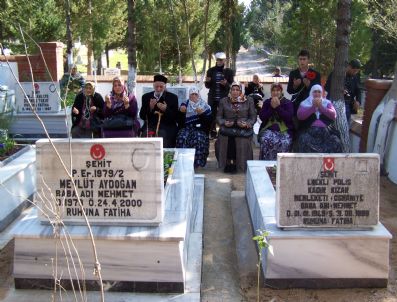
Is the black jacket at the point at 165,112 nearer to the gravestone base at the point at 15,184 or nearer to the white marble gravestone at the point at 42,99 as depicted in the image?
the gravestone base at the point at 15,184

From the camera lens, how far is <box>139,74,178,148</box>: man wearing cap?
833cm

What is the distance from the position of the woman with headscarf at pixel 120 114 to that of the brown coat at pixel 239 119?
129 centimetres

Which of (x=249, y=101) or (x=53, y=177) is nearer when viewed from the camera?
(x=53, y=177)

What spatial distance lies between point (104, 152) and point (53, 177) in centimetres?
49

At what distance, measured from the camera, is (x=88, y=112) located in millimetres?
8320

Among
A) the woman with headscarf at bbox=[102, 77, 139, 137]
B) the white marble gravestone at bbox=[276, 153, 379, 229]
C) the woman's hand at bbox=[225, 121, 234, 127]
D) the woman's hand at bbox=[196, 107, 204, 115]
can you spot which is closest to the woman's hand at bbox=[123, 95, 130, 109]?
the woman with headscarf at bbox=[102, 77, 139, 137]

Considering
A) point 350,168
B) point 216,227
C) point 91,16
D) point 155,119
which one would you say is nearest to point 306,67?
point 155,119

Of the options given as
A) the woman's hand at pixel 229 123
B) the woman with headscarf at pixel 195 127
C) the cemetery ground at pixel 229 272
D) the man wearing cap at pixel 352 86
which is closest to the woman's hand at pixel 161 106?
the woman with headscarf at pixel 195 127

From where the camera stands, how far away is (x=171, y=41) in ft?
76.7

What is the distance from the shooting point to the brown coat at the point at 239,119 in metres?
8.18

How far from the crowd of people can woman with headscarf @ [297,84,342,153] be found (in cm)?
1

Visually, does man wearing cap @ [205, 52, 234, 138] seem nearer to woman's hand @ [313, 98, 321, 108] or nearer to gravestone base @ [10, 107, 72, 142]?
gravestone base @ [10, 107, 72, 142]

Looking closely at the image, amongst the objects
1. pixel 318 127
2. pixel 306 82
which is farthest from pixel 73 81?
pixel 318 127

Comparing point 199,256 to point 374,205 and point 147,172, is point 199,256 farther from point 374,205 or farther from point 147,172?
point 374,205
